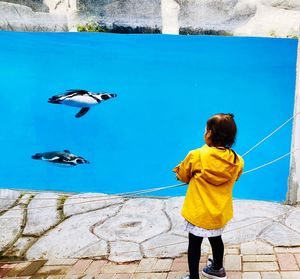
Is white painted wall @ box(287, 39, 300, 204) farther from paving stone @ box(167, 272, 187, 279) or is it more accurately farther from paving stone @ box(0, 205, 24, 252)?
paving stone @ box(0, 205, 24, 252)

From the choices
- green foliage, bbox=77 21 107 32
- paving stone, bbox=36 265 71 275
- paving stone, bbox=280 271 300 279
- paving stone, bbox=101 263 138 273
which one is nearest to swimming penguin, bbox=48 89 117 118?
green foliage, bbox=77 21 107 32

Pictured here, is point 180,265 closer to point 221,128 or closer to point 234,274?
point 234,274

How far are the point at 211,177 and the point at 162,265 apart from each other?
1.24 m

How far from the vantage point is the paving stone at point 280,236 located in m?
3.84

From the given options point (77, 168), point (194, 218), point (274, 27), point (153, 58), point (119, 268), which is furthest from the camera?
point (77, 168)

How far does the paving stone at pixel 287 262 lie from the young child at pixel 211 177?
2.68 feet

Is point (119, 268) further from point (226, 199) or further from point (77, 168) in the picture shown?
point (77, 168)

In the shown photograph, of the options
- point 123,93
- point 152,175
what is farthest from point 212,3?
point 152,175

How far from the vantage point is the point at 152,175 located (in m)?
5.19

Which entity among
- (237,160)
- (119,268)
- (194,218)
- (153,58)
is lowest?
(119,268)

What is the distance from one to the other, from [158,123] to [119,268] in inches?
79.1

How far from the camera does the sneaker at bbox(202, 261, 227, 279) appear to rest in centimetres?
322

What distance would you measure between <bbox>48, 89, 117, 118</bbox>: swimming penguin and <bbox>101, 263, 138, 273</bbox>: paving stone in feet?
7.13

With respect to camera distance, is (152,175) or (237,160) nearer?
(237,160)
